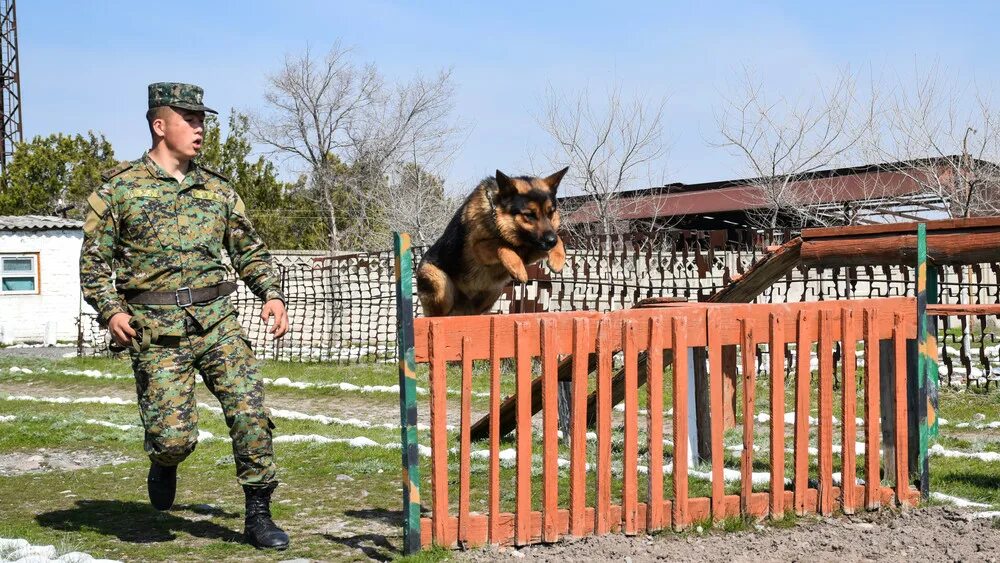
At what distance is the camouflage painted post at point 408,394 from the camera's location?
14.2 feet

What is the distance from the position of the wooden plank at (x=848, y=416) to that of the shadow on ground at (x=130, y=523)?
3.22 meters

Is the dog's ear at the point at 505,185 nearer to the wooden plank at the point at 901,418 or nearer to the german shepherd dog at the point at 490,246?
the german shepherd dog at the point at 490,246

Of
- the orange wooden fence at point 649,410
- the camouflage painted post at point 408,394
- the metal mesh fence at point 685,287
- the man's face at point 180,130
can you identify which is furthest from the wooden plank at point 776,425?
the man's face at point 180,130

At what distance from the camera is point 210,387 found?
463 centimetres

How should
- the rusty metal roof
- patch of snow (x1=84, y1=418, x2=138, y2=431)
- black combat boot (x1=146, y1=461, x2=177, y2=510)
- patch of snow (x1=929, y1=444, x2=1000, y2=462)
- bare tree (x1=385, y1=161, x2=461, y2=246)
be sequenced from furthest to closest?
bare tree (x1=385, y1=161, x2=461, y2=246), the rusty metal roof, patch of snow (x1=84, y1=418, x2=138, y2=431), patch of snow (x1=929, y1=444, x2=1000, y2=462), black combat boot (x1=146, y1=461, x2=177, y2=510)

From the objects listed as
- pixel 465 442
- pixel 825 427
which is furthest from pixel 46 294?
pixel 825 427

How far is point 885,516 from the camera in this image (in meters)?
5.33

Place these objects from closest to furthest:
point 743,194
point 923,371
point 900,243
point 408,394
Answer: point 408,394, point 923,371, point 900,243, point 743,194

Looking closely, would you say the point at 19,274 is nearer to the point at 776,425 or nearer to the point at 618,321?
the point at 618,321

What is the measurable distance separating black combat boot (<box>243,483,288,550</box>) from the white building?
25266 millimetres

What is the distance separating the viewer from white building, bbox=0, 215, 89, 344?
2772 cm

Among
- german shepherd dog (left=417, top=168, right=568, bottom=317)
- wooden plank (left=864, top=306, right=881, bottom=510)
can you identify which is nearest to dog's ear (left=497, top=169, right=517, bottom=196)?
german shepherd dog (left=417, top=168, right=568, bottom=317)

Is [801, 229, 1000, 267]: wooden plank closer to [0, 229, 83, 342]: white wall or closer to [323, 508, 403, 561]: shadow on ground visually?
[323, 508, 403, 561]: shadow on ground

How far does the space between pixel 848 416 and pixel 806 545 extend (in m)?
0.90
